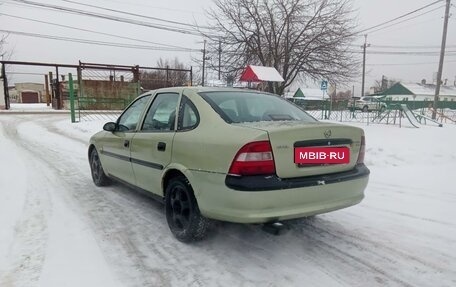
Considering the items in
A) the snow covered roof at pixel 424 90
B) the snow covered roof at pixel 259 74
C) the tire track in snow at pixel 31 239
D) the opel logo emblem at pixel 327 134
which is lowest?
the tire track in snow at pixel 31 239

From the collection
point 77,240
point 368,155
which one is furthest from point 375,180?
point 77,240

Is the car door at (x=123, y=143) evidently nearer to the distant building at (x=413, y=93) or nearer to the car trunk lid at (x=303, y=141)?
the car trunk lid at (x=303, y=141)

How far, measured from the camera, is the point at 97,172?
588 cm

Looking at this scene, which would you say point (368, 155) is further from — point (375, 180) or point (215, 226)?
point (215, 226)

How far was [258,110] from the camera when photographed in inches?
152

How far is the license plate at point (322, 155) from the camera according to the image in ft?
10.1

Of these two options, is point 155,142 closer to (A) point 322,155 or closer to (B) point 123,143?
(B) point 123,143

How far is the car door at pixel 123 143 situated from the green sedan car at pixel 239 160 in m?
0.23

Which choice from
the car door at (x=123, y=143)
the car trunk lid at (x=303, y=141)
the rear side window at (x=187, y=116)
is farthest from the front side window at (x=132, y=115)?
the car trunk lid at (x=303, y=141)

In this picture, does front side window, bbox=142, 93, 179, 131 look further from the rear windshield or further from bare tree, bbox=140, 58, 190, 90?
bare tree, bbox=140, 58, 190, 90

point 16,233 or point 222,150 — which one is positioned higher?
point 222,150

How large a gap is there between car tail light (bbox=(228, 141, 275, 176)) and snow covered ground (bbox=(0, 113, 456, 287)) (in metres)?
0.87

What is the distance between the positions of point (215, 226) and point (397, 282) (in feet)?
6.26

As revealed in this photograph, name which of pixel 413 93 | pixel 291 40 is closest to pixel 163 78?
pixel 291 40
